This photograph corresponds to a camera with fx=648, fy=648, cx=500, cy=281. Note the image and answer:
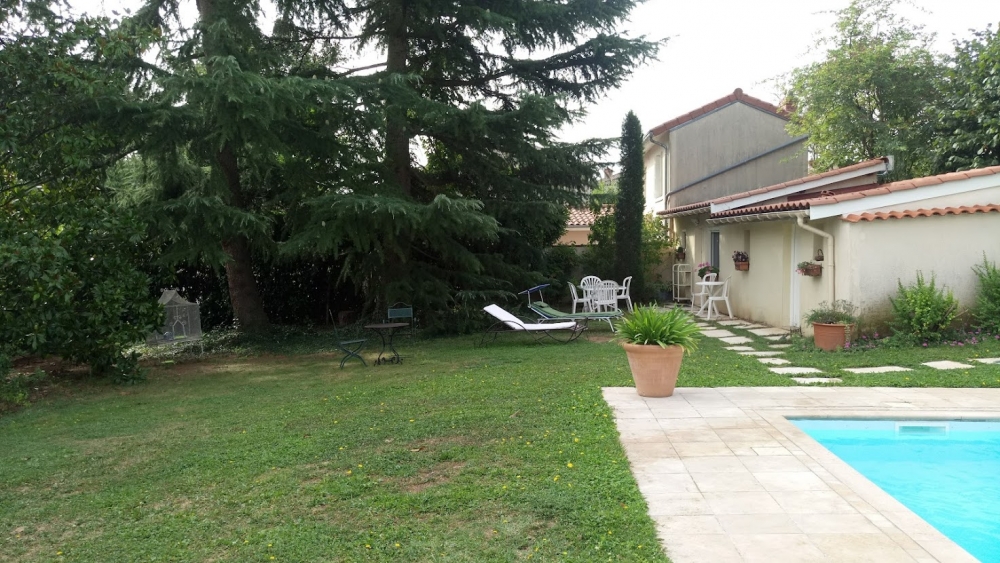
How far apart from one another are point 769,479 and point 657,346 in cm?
243

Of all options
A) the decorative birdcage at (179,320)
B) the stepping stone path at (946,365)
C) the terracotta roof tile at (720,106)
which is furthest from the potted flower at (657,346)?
the terracotta roof tile at (720,106)

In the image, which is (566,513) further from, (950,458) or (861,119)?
(861,119)

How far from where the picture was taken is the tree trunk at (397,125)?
41.2 feet

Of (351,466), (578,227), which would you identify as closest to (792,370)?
(351,466)

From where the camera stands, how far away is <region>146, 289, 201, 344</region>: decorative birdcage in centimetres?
1141

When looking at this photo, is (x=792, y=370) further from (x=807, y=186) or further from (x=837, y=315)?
(x=807, y=186)

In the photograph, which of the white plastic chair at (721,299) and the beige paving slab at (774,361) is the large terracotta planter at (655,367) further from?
the white plastic chair at (721,299)

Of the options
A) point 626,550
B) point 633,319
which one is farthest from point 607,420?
point 626,550

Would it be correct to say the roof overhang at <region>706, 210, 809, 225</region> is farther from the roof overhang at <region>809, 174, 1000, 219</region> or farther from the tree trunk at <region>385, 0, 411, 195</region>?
the tree trunk at <region>385, 0, 411, 195</region>

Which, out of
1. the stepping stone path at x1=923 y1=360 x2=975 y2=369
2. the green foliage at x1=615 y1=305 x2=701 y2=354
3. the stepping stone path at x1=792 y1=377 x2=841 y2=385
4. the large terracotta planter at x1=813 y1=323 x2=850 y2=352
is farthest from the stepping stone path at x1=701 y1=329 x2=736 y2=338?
the green foliage at x1=615 y1=305 x2=701 y2=354

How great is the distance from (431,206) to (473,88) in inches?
169

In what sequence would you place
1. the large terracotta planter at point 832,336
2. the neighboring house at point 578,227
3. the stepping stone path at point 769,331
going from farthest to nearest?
the neighboring house at point 578,227 → the stepping stone path at point 769,331 → the large terracotta planter at point 832,336

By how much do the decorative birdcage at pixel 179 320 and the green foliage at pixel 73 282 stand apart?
1549 millimetres

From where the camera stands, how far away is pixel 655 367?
6.71m
